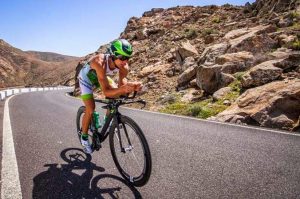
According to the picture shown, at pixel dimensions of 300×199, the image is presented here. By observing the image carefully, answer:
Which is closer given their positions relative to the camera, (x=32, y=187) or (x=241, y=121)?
(x=32, y=187)

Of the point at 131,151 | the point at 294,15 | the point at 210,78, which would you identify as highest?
the point at 294,15

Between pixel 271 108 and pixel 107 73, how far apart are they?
6012 mm

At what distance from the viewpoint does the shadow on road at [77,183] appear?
3.93m

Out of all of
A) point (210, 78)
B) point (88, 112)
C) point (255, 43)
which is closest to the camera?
point (88, 112)

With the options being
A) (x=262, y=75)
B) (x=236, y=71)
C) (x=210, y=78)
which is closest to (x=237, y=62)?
(x=236, y=71)

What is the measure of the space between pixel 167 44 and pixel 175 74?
11.0 meters

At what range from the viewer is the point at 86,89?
554 cm

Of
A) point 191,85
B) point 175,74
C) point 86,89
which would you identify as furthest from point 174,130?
point 175,74

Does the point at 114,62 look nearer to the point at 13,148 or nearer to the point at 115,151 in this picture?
the point at 115,151

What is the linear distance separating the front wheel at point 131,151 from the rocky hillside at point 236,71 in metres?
5.61

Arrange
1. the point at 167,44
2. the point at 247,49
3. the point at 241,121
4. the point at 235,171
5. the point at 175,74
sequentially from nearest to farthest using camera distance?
1. the point at 235,171
2. the point at 241,121
3. the point at 247,49
4. the point at 175,74
5. the point at 167,44

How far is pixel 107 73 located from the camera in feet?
16.3

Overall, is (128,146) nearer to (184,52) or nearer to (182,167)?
(182,167)

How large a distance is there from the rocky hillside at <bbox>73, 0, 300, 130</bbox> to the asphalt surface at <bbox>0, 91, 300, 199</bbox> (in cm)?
192
